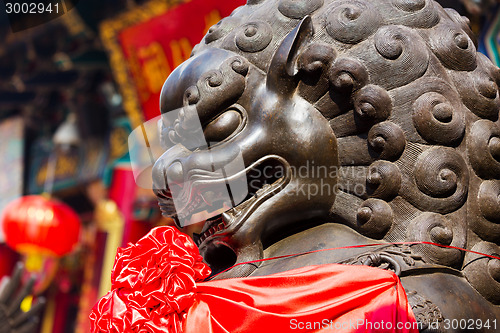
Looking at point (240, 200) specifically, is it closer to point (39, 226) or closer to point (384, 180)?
point (384, 180)

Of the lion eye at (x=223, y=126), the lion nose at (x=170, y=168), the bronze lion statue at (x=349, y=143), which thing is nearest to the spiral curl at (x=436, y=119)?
the bronze lion statue at (x=349, y=143)

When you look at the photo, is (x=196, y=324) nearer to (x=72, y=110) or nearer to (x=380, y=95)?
(x=380, y=95)

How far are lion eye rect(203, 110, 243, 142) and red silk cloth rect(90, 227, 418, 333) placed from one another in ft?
0.95

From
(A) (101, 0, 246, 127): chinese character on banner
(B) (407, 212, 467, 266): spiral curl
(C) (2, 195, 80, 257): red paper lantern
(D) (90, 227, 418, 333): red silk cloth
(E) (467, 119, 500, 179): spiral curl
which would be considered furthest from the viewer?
(C) (2, 195, 80, 257): red paper lantern

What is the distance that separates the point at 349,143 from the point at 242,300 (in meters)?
0.49

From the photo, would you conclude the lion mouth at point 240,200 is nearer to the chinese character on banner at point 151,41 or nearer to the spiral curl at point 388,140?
the spiral curl at point 388,140

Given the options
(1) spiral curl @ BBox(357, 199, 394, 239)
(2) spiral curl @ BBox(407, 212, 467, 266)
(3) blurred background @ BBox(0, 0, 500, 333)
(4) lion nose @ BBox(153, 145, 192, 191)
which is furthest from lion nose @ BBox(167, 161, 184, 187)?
(3) blurred background @ BBox(0, 0, 500, 333)

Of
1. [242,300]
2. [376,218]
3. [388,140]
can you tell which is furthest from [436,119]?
[242,300]

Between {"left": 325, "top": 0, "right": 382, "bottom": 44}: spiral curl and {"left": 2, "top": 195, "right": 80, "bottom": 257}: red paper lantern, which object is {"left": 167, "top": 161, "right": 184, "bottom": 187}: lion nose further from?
{"left": 2, "top": 195, "right": 80, "bottom": 257}: red paper lantern

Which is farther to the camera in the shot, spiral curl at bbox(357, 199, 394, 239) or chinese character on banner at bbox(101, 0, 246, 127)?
chinese character on banner at bbox(101, 0, 246, 127)

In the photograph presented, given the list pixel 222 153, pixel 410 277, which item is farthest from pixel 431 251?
pixel 222 153

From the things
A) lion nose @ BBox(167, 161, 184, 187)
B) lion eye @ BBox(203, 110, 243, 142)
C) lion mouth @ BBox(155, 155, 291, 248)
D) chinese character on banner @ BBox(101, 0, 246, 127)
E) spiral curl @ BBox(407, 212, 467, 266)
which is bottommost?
chinese character on banner @ BBox(101, 0, 246, 127)

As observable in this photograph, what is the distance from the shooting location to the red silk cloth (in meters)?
1.34

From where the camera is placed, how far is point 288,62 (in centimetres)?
160
